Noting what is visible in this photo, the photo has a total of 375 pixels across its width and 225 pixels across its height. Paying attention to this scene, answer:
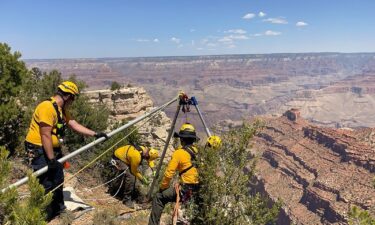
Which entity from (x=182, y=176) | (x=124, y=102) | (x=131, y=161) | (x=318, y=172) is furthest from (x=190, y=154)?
(x=318, y=172)

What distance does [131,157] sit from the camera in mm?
10117

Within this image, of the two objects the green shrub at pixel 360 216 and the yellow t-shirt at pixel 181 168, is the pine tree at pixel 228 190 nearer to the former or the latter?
the yellow t-shirt at pixel 181 168

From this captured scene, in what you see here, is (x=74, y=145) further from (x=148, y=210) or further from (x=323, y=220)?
(x=323, y=220)

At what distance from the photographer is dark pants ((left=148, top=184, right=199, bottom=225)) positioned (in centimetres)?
720

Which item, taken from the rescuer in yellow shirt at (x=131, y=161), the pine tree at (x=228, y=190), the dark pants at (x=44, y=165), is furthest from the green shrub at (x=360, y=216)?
the rescuer in yellow shirt at (x=131, y=161)

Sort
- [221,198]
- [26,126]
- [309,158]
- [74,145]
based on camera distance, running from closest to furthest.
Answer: [221,198] < [26,126] < [74,145] < [309,158]

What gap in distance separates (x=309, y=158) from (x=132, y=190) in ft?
372

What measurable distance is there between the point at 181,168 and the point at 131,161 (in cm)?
334

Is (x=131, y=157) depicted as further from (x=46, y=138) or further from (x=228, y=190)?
(x=46, y=138)

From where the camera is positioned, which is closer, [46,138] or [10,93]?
[46,138]

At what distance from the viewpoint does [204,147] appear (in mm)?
7164

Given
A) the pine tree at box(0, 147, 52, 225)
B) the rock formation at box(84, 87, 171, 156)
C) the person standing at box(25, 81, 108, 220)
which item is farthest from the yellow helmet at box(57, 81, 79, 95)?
the rock formation at box(84, 87, 171, 156)

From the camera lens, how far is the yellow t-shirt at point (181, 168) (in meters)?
7.09

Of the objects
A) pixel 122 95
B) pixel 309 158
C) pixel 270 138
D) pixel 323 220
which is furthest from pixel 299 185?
pixel 122 95
